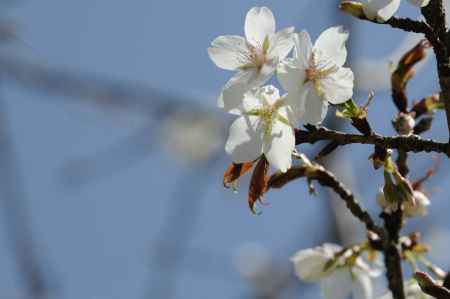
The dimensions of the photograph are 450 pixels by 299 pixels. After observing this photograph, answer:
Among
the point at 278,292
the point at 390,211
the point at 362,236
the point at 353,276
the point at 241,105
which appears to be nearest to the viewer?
the point at 241,105

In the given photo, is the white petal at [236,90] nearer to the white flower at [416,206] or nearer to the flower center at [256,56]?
the flower center at [256,56]

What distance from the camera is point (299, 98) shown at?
2.99ft

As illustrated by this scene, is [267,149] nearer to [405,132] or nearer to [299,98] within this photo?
[299,98]

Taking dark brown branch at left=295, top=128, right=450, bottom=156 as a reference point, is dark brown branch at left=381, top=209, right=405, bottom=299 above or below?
below

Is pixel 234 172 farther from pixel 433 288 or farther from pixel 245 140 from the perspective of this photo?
pixel 433 288

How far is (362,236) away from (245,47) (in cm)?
227

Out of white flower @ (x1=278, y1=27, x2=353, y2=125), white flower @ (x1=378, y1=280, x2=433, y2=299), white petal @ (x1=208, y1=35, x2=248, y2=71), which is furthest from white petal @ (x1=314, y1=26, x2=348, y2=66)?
white flower @ (x1=378, y1=280, x2=433, y2=299)

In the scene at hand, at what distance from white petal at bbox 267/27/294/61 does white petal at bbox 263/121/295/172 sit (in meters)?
0.09

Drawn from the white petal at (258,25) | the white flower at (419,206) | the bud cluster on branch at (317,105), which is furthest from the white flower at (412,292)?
the white petal at (258,25)

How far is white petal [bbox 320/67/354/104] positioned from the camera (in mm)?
934

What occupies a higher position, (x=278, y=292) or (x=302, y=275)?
(x=302, y=275)

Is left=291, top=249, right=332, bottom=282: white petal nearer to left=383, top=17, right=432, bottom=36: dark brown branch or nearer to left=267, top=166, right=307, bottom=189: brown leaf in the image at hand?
left=267, top=166, right=307, bottom=189: brown leaf

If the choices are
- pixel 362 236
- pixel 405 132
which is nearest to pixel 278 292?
pixel 362 236

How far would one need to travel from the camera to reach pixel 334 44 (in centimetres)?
98
